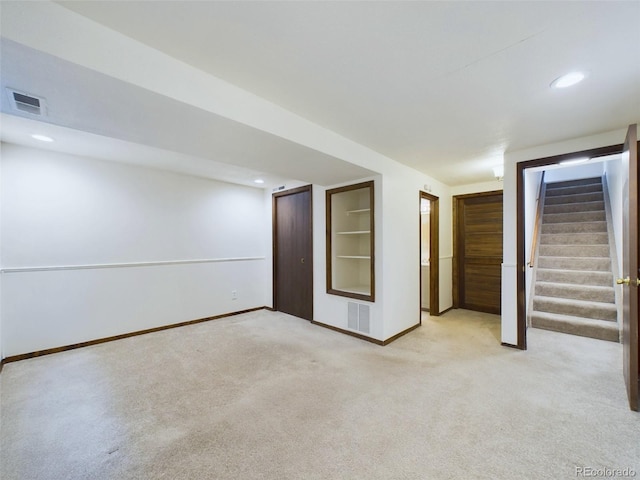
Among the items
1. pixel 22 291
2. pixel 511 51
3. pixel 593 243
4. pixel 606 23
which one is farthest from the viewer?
pixel 593 243

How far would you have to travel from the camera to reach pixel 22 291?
2941 millimetres

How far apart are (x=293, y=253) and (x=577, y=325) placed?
13.3ft

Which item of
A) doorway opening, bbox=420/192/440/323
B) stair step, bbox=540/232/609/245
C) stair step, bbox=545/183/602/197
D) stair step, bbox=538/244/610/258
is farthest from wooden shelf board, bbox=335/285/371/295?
stair step, bbox=545/183/602/197

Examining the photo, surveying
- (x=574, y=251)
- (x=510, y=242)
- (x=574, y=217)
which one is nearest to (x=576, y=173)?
(x=574, y=217)

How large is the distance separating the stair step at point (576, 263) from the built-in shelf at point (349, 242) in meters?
2.96

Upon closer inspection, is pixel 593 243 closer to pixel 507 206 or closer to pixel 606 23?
pixel 507 206

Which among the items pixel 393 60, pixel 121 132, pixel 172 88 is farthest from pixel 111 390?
pixel 393 60

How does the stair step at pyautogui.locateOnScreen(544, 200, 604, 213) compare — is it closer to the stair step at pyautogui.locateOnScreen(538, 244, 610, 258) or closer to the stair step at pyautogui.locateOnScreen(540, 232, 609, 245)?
the stair step at pyautogui.locateOnScreen(540, 232, 609, 245)

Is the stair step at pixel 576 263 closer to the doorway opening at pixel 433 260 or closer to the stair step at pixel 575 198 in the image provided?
the stair step at pixel 575 198

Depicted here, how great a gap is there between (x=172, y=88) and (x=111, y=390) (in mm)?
2443

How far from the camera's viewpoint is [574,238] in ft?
14.7

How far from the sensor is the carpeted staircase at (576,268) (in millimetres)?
3504

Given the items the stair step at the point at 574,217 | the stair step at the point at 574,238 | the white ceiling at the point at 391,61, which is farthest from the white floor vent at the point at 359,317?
the stair step at the point at 574,217

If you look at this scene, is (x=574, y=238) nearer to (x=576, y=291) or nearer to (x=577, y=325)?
(x=576, y=291)
